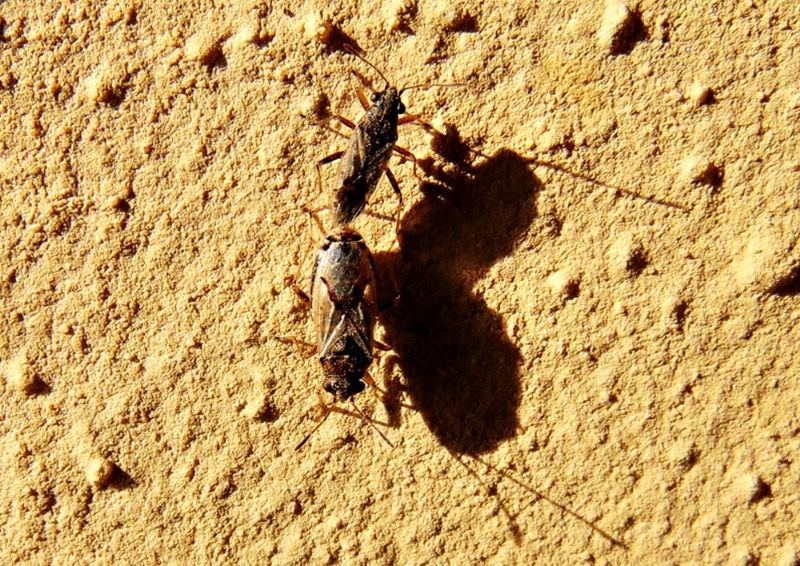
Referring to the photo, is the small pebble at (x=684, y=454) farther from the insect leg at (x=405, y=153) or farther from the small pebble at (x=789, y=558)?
the insect leg at (x=405, y=153)

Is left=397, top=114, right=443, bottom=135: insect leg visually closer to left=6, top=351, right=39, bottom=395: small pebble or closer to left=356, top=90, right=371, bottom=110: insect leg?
left=356, top=90, right=371, bottom=110: insect leg

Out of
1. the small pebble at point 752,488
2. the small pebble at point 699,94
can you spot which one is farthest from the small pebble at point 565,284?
the small pebble at point 752,488

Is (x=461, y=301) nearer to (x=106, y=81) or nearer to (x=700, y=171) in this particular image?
(x=700, y=171)

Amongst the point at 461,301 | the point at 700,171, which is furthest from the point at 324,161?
the point at 700,171

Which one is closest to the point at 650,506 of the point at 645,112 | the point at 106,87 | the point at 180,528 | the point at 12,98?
the point at 645,112

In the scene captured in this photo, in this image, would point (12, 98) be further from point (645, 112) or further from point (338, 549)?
point (645, 112)

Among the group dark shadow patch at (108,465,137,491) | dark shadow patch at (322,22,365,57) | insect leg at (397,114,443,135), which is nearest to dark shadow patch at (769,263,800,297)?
insect leg at (397,114,443,135)

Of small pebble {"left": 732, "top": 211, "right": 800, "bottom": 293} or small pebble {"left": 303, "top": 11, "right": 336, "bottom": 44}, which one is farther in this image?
small pebble {"left": 303, "top": 11, "right": 336, "bottom": 44}
